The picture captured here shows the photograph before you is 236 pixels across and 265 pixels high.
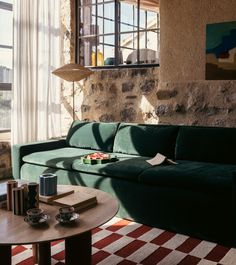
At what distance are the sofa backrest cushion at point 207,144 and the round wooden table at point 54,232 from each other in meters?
1.36

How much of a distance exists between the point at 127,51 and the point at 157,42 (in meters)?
0.47

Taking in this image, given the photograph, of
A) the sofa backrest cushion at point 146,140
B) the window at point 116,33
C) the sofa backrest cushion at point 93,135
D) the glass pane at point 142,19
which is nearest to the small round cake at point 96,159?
the sofa backrest cushion at point 146,140

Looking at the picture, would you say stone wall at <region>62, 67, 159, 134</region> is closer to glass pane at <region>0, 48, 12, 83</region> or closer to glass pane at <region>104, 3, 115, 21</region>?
glass pane at <region>104, 3, 115, 21</region>

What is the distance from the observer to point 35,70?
458cm

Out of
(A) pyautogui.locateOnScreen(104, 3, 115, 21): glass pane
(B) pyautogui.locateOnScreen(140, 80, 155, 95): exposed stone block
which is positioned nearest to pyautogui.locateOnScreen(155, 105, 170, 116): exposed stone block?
(B) pyautogui.locateOnScreen(140, 80, 155, 95): exposed stone block

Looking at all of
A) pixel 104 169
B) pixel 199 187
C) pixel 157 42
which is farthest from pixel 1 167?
pixel 199 187

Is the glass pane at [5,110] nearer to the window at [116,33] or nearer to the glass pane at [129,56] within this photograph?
the window at [116,33]

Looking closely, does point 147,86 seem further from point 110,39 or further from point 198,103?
point 110,39

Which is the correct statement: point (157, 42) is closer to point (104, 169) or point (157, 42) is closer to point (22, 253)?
point (104, 169)

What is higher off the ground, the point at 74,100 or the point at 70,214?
the point at 74,100

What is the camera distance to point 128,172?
3016 mm

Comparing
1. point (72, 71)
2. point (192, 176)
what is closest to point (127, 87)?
point (72, 71)

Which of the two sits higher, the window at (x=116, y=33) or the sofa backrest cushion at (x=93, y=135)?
the window at (x=116, y=33)

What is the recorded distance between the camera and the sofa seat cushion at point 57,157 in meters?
3.48
